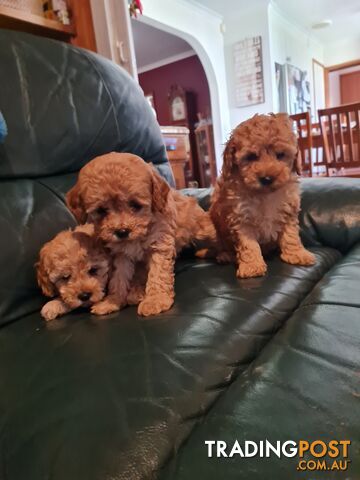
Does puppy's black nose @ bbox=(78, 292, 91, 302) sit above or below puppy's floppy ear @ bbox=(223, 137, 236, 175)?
below

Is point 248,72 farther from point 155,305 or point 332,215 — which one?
point 155,305

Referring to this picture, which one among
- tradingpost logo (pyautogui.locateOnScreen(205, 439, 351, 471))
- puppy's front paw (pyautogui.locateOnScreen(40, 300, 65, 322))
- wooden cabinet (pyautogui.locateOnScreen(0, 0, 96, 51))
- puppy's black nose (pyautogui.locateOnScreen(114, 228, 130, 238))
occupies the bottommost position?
tradingpost logo (pyautogui.locateOnScreen(205, 439, 351, 471))

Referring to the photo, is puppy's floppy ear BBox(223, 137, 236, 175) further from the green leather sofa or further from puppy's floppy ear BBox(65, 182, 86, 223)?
puppy's floppy ear BBox(65, 182, 86, 223)

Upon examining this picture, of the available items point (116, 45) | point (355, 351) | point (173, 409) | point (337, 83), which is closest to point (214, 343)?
point (173, 409)

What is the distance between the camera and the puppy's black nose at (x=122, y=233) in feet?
4.98

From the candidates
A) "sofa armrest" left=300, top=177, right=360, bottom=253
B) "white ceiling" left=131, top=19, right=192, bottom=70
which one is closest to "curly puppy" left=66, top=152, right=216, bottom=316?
"sofa armrest" left=300, top=177, right=360, bottom=253

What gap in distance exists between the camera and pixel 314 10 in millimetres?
8312

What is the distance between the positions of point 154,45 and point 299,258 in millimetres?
8876

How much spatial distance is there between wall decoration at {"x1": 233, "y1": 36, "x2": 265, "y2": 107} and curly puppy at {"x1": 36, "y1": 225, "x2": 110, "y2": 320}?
7279 millimetres

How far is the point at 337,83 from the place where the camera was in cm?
1327

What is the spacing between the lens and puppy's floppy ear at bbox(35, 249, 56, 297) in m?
1.61

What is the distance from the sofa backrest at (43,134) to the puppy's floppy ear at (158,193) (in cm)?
55

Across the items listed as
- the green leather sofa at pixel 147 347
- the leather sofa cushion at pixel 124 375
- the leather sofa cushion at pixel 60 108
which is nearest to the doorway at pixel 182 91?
the leather sofa cushion at pixel 60 108

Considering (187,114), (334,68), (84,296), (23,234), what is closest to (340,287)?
(84,296)
